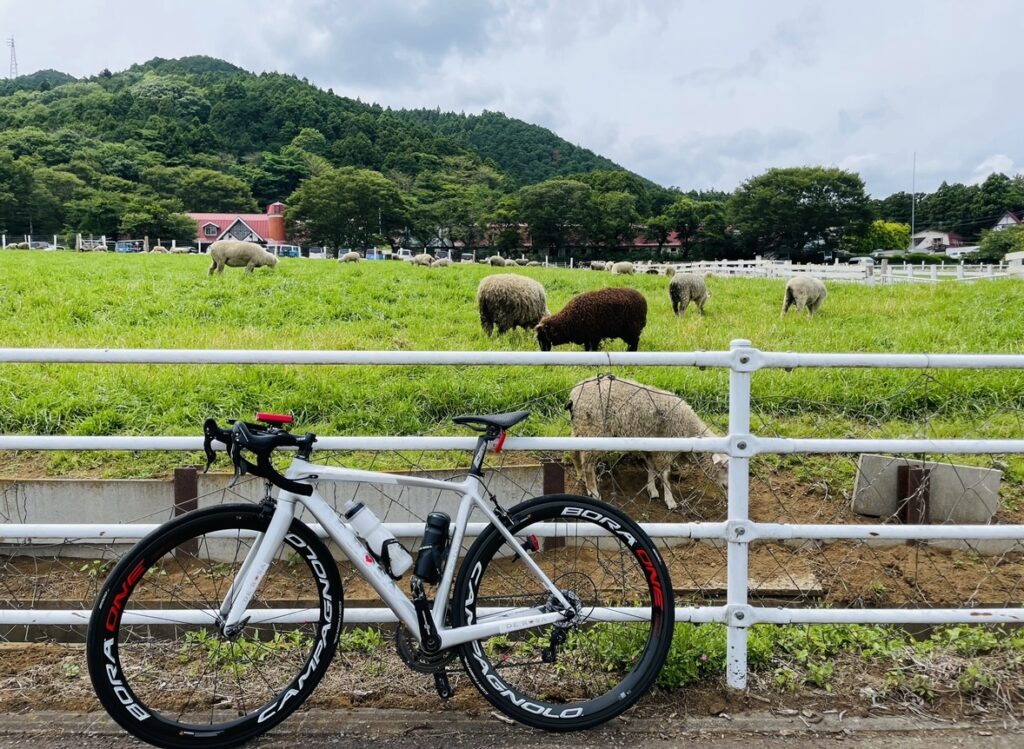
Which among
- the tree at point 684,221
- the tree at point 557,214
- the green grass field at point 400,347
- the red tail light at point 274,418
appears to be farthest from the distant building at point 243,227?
the red tail light at point 274,418

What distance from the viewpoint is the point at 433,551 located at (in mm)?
2623

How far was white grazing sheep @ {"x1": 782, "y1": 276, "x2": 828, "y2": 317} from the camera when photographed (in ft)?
47.3

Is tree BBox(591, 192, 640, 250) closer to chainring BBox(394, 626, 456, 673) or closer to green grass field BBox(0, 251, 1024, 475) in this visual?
green grass field BBox(0, 251, 1024, 475)

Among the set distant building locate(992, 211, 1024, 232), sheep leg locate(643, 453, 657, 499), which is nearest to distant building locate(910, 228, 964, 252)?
distant building locate(992, 211, 1024, 232)

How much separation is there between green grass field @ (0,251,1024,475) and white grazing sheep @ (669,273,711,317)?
1.73 ft

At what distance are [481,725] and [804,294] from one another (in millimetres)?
13341

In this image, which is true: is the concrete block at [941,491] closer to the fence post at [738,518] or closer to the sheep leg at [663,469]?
the sheep leg at [663,469]

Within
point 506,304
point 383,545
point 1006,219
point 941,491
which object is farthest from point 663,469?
point 1006,219

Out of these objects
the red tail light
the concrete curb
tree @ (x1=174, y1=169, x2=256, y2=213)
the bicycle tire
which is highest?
tree @ (x1=174, y1=169, x2=256, y2=213)

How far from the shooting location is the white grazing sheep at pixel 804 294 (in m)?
14.4

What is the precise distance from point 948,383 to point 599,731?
21.3ft

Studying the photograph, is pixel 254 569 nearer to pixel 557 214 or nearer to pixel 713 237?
pixel 557 214

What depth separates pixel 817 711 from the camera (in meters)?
2.87

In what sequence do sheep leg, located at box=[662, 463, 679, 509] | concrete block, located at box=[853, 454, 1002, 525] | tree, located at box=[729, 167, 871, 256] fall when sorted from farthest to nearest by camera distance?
tree, located at box=[729, 167, 871, 256] → sheep leg, located at box=[662, 463, 679, 509] → concrete block, located at box=[853, 454, 1002, 525]
